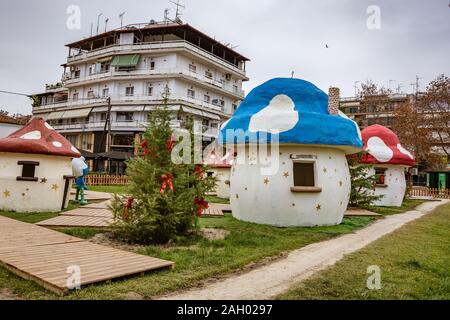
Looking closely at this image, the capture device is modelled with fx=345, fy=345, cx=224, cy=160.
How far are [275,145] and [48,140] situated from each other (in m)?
7.59

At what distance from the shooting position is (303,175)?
1201 centimetres

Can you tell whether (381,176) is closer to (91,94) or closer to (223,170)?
(223,170)

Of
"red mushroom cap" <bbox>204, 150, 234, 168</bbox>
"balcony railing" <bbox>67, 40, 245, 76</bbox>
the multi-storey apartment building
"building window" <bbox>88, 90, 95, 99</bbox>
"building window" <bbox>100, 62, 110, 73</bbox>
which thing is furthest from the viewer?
"building window" <bbox>88, 90, 95, 99</bbox>

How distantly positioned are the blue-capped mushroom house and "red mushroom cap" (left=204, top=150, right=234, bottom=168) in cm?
828

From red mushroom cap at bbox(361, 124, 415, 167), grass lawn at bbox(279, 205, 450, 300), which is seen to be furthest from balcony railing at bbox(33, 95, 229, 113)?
grass lawn at bbox(279, 205, 450, 300)

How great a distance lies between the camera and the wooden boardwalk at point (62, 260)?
15.6ft

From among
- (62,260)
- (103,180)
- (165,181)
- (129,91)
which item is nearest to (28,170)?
(165,181)

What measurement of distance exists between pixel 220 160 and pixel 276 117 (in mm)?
10180

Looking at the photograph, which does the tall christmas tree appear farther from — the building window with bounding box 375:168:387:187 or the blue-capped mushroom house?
the building window with bounding box 375:168:387:187

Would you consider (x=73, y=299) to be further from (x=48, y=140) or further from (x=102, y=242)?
(x=48, y=140)

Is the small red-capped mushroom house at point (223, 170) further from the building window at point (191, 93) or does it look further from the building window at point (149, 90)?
the building window at point (149, 90)

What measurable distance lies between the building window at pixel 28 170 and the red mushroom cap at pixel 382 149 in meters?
14.7

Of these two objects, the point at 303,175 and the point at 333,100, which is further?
the point at 303,175

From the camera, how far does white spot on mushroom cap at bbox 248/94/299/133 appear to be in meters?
9.74
